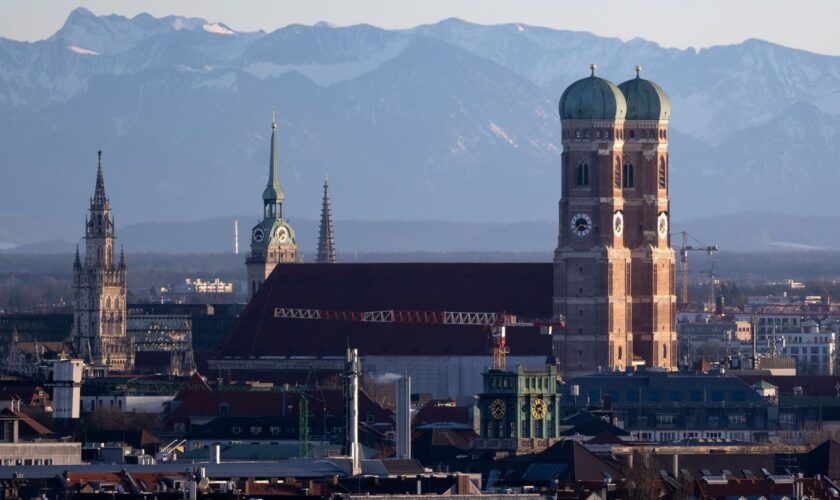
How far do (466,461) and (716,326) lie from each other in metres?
111

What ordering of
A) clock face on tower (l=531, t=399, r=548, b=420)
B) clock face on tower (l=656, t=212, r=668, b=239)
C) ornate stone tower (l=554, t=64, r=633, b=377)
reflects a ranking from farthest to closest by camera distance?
clock face on tower (l=656, t=212, r=668, b=239), ornate stone tower (l=554, t=64, r=633, b=377), clock face on tower (l=531, t=399, r=548, b=420)

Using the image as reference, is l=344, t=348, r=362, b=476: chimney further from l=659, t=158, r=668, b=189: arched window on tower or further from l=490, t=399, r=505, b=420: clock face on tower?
l=659, t=158, r=668, b=189: arched window on tower

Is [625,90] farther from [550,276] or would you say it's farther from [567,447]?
[567,447]

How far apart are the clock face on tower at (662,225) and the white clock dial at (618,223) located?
5.49 feet

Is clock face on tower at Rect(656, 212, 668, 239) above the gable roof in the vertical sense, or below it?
above

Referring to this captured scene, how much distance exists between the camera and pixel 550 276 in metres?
146

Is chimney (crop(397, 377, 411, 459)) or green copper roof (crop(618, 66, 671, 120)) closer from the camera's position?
chimney (crop(397, 377, 411, 459))

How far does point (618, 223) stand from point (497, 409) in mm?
47377

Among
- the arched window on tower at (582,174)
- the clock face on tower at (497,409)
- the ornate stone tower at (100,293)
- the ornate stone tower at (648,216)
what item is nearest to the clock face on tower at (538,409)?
the clock face on tower at (497,409)

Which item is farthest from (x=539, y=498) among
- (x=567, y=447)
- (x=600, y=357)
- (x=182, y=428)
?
(x=600, y=357)

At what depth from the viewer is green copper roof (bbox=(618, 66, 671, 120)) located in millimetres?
143125

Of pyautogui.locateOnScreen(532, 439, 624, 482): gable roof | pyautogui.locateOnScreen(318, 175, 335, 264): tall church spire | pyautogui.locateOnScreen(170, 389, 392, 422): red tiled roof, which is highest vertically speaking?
pyautogui.locateOnScreen(318, 175, 335, 264): tall church spire

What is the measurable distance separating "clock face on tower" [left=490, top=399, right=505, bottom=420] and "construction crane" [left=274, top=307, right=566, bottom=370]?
147 ft

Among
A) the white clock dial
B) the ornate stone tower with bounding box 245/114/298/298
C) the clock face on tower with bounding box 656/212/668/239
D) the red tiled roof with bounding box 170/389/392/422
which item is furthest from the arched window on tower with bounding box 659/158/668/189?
the ornate stone tower with bounding box 245/114/298/298
